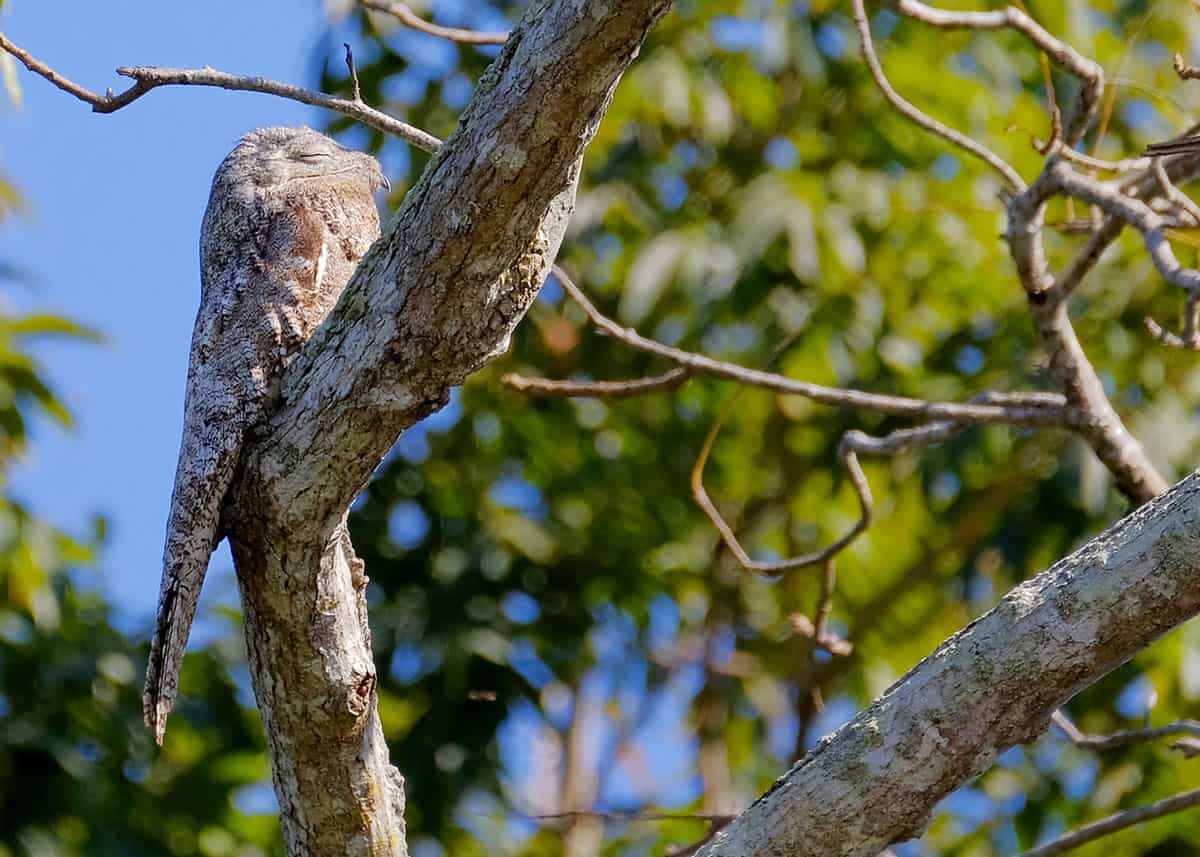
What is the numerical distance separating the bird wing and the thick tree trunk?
103 centimetres

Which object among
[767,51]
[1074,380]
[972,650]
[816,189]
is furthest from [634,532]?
[972,650]

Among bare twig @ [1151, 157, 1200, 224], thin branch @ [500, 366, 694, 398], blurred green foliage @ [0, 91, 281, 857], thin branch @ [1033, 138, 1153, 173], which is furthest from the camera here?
blurred green foliage @ [0, 91, 281, 857]

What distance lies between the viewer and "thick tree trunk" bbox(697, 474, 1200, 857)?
2.14m

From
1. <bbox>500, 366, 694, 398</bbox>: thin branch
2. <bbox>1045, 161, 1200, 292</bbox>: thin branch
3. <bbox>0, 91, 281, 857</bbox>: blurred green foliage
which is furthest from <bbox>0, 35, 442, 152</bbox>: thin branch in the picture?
<bbox>0, 91, 281, 857</bbox>: blurred green foliage

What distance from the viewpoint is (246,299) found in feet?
9.74

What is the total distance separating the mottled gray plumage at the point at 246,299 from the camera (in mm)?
2684

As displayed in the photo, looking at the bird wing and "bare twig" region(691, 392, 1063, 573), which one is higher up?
"bare twig" region(691, 392, 1063, 573)

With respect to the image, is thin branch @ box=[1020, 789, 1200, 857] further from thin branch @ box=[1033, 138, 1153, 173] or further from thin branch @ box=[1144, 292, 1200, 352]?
thin branch @ box=[1033, 138, 1153, 173]

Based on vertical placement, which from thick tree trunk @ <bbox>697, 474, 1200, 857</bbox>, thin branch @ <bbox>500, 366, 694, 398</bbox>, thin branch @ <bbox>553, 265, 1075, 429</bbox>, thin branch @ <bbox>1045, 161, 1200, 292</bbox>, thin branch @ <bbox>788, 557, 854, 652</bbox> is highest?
thin branch @ <bbox>1045, 161, 1200, 292</bbox>

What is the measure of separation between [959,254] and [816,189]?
734mm

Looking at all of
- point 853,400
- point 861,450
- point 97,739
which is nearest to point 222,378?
point 853,400

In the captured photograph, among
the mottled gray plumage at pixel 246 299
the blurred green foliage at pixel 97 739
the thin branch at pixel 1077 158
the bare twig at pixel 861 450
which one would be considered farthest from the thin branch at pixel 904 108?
the blurred green foliage at pixel 97 739

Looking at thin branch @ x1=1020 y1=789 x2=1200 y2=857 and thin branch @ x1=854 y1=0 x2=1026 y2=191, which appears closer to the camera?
thin branch @ x1=1020 y1=789 x2=1200 y2=857

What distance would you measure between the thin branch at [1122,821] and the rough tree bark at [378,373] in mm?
1289
